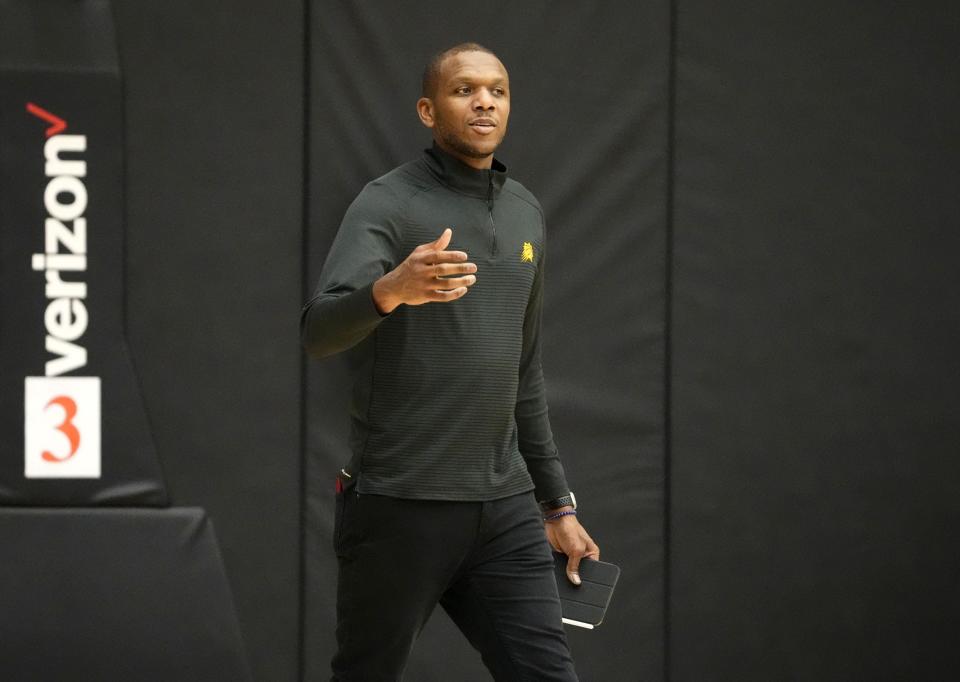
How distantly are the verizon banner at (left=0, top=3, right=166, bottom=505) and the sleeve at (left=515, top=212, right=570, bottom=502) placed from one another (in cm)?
151

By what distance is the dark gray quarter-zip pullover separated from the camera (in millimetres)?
2611

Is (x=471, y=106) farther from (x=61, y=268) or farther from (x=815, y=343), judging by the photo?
(x=815, y=343)

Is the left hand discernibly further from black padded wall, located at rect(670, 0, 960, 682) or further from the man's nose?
black padded wall, located at rect(670, 0, 960, 682)

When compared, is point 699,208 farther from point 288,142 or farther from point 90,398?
point 90,398

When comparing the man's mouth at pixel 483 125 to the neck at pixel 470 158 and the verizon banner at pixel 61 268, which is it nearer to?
the neck at pixel 470 158

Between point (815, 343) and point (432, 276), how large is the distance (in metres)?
2.36

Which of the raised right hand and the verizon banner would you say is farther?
the verizon banner

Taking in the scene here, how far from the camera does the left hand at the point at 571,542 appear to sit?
2896 millimetres

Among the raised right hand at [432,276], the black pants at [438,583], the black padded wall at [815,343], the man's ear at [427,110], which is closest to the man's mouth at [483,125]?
the man's ear at [427,110]

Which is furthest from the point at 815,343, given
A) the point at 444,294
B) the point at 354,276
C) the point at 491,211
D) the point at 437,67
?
the point at 444,294

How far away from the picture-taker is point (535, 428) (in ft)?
9.56

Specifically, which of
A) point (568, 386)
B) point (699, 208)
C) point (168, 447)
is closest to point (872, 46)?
point (699, 208)

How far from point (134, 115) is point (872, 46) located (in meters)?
2.37

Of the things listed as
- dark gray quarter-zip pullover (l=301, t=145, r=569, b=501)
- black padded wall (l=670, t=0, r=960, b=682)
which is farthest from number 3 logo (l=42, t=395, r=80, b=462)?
black padded wall (l=670, t=0, r=960, b=682)
